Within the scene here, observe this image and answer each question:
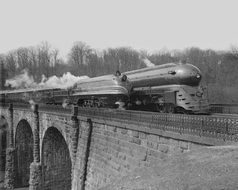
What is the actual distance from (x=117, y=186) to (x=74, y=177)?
1221cm

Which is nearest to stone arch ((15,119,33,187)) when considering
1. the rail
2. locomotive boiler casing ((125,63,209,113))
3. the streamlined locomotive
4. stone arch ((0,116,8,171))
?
the streamlined locomotive

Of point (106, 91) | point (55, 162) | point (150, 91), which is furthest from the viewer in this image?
point (55, 162)

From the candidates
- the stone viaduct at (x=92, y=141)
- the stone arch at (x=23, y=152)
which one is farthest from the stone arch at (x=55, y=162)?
the stone arch at (x=23, y=152)

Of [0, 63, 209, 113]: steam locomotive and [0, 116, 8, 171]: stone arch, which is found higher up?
[0, 63, 209, 113]: steam locomotive

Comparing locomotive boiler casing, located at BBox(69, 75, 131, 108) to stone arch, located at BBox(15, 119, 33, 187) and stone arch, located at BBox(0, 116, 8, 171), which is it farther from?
stone arch, located at BBox(0, 116, 8, 171)

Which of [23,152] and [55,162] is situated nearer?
[55,162]

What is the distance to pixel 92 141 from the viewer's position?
16781mm

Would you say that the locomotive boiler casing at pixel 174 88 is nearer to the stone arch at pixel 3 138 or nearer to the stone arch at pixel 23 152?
the stone arch at pixel 23 152

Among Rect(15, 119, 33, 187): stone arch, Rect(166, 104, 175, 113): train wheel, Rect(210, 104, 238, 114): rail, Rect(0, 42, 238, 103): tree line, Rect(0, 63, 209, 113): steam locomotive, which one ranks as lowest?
Rect(15, 119, 33, 187): stone arch

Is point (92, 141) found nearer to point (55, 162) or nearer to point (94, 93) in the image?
point (94, 93)

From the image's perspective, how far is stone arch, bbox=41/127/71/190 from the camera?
25822mm

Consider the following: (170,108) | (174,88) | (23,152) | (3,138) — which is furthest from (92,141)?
(3,138)

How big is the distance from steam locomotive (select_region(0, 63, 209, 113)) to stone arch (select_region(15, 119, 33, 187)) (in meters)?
10.9

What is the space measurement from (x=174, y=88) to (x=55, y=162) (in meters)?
14.3
